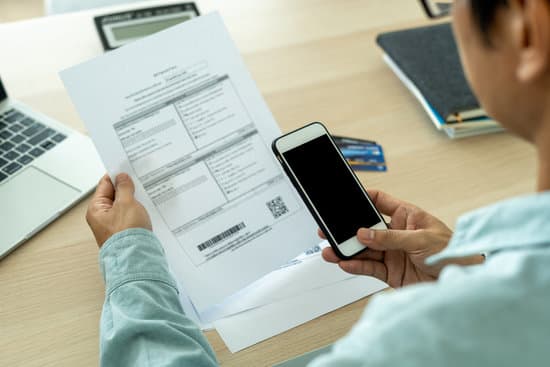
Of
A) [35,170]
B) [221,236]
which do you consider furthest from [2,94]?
[221,236]

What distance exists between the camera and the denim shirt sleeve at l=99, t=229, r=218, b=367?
23.5 inches

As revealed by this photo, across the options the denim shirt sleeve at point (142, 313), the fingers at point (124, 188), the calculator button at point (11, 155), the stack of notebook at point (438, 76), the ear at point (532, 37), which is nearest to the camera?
the ear at point (532, 37)

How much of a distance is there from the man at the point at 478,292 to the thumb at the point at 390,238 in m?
0.15

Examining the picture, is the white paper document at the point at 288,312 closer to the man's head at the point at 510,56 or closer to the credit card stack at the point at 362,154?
the credit card stack at the point at 362,154

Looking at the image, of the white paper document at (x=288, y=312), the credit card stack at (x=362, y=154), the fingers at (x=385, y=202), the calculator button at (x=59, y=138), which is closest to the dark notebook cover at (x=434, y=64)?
the credit card stack at (x=362, y=154)

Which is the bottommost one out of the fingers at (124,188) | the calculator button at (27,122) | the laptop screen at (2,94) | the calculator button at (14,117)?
the fingers at (124,188)

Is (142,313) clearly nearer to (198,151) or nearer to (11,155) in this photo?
(198,151)

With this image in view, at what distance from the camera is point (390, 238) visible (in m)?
0.70

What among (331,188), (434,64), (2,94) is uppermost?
(2,94)

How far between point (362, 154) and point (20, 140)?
0.49 m

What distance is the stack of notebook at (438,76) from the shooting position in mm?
962

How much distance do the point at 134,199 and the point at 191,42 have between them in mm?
225

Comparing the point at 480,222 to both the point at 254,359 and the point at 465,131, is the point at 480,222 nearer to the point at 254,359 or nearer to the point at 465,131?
the point at 254,359

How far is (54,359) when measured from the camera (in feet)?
→ 2.10
